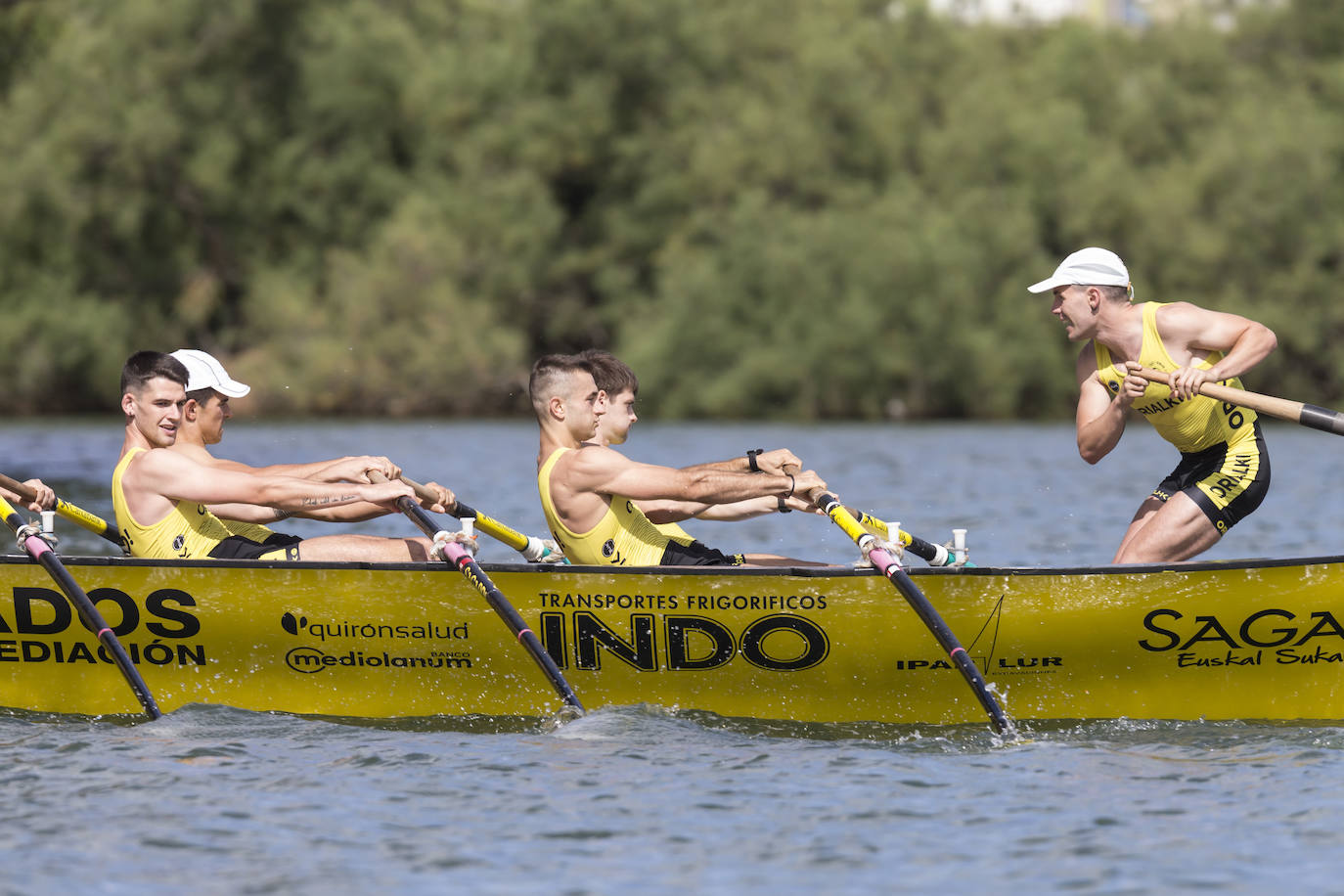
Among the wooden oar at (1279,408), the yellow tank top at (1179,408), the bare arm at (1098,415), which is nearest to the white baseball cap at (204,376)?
the bare arm at (1098,415)

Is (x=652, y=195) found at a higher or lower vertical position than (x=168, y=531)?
higher

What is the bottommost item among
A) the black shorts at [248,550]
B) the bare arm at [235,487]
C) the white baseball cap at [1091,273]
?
the black shorts at [248,550]

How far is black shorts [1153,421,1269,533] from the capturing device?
8.91m

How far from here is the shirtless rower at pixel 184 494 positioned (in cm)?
888

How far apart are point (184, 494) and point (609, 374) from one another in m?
2.23

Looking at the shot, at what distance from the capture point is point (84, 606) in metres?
8.89

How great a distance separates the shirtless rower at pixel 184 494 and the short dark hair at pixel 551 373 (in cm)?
84

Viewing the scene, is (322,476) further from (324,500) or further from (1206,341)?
(1206,341)

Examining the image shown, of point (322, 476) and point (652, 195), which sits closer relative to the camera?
point (322, 476)

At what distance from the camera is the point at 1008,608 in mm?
8523

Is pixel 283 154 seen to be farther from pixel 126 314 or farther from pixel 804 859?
pixel 804 859

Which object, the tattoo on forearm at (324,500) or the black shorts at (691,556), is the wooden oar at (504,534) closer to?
the tattoo on forearm at (324,500)

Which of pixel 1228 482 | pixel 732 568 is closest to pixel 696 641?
pixel 732 568

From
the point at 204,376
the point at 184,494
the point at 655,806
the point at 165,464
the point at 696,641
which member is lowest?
the point at 655,806
